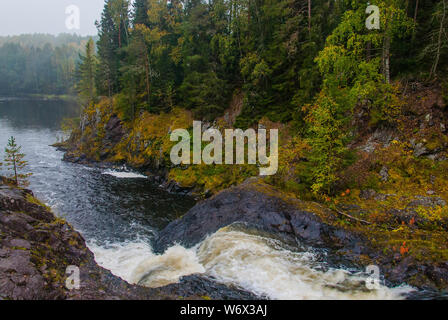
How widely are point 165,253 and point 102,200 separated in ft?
39.6

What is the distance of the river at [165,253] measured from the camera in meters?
9.42

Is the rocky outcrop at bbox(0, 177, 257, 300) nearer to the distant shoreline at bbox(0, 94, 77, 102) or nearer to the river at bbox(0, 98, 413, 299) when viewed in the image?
the river at bbox(0, 98, 413, 299)

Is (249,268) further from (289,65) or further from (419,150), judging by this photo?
(289,65)

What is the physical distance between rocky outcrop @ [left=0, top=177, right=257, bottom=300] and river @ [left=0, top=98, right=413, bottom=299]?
3.40 feet

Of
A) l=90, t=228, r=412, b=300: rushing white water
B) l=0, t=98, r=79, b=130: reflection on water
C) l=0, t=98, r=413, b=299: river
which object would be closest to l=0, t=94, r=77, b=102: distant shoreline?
l=0, t=98, r=79, b=130: reflection on water

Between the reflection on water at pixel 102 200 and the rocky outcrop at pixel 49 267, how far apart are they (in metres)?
5.37

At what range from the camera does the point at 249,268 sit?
10.5 metres

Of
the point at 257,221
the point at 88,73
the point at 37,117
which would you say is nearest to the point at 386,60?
the point at 257,221

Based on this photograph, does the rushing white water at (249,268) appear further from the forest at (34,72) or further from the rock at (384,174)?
the forest at (34,72)

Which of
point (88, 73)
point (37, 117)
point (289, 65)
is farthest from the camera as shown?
point (37, 117)

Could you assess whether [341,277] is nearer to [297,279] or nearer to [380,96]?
[297,279]

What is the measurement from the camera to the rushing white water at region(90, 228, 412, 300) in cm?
903

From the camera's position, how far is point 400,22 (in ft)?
49.1
